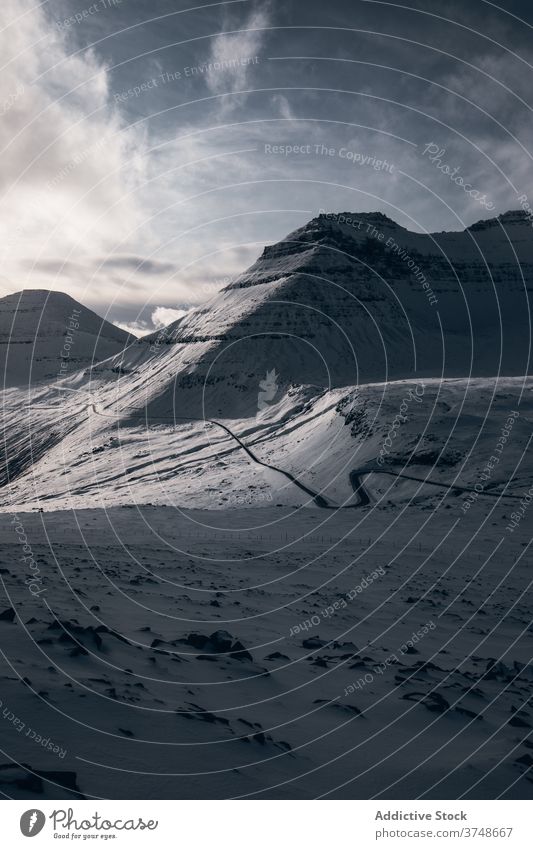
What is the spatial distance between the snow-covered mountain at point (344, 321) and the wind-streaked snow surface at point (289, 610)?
42.9 metres

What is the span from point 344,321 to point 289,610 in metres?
129

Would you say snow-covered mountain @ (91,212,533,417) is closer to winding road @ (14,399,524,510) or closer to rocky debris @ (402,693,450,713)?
winding road @ (14,399,524,510)

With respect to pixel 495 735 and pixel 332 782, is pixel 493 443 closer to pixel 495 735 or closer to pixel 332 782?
pixel 495 735

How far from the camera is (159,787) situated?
7301mm

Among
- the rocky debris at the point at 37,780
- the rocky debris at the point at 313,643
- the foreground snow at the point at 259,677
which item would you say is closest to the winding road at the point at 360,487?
the foreground snow at the point at 259,677

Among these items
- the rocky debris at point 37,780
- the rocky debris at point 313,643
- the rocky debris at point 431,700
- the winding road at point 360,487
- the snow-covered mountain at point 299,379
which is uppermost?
the snow-covered mountain at point 299,379

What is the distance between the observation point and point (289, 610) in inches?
657

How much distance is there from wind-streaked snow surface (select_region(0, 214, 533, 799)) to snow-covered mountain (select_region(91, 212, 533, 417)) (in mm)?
42920

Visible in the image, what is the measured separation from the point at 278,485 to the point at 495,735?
35155mm

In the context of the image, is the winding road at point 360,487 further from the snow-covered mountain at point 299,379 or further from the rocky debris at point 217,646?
the rocky debris at point 217,646

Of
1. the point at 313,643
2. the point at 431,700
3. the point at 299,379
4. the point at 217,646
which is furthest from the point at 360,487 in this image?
the point at 299,379

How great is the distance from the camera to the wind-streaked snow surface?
827 centimetres

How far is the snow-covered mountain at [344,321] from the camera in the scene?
388 feet

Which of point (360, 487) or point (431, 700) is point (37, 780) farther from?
point (360, 487)
